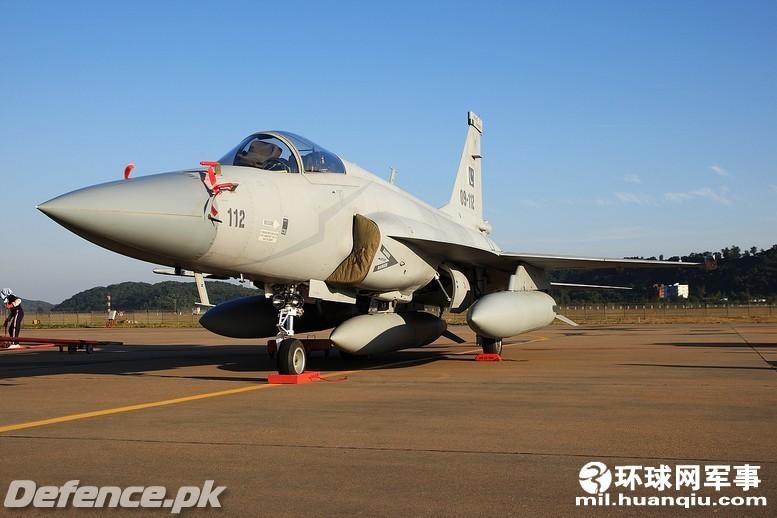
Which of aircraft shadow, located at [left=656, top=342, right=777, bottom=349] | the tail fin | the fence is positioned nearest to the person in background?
the tail fin

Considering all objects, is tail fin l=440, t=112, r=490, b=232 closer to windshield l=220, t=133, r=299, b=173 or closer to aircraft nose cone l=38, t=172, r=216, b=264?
windshield l=220, t=133, r=299, b=173

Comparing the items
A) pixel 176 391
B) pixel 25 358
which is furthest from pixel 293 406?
pixel 25 358

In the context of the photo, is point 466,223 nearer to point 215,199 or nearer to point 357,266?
point 357,266

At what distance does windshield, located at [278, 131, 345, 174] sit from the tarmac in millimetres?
3036

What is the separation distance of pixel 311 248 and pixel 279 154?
137 cm

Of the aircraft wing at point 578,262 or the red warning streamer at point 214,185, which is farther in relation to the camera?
the aircraft wing at point 578,262

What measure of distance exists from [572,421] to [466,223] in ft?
43.7

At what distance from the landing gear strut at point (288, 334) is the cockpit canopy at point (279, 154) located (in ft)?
5.70

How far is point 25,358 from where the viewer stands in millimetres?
16766

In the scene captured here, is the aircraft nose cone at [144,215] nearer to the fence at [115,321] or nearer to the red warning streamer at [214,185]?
the red warning streamer at [214,185]

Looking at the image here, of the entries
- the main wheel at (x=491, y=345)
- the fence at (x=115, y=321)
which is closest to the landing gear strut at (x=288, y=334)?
the main wheel at (x=491, y=345)

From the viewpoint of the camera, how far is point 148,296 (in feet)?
570

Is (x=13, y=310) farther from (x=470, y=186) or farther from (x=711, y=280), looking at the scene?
(x=711, y=280)

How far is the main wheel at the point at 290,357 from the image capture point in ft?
34.6
